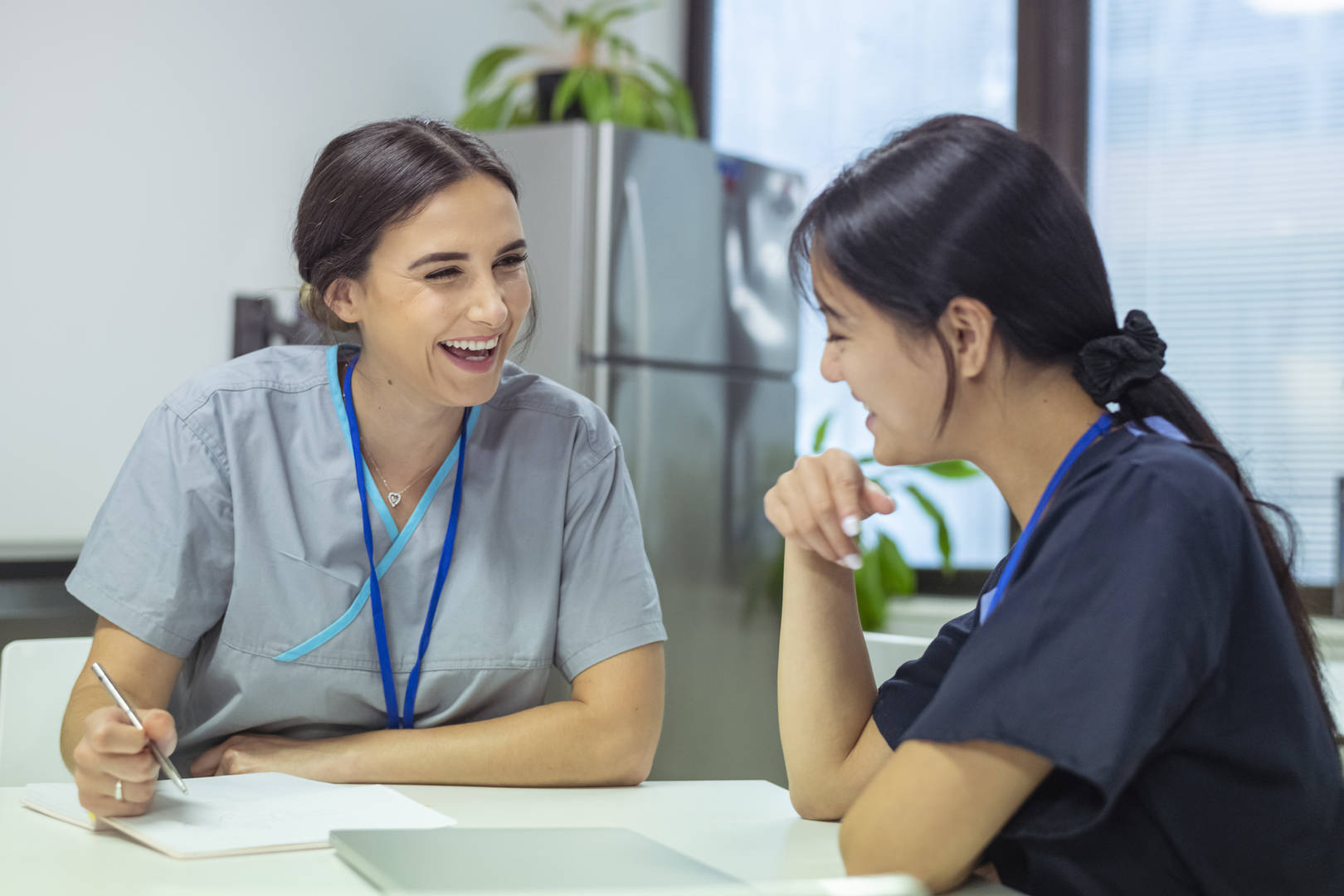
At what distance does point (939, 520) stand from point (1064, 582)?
2.31m

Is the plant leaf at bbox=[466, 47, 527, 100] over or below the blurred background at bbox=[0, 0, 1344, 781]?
over

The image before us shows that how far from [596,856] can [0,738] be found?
82cm

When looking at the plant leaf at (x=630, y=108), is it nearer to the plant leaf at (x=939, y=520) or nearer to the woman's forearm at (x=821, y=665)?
the plant leaf at (x=939, y=520)

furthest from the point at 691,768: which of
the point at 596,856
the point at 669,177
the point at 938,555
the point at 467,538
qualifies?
the point at 596,856

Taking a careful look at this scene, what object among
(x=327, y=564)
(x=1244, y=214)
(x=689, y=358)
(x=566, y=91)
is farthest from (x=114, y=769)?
(x=1244, y=214)

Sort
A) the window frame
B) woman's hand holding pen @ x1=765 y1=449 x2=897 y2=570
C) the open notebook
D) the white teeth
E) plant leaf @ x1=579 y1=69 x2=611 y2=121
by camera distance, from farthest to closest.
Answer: the window frame < plant leaf @ x1=579 y1=69 x2=611 y2=121 < the white teeth < woman's hand holding pen @ x1=765 y1=449 x2=897 y2=570 < the open notebook

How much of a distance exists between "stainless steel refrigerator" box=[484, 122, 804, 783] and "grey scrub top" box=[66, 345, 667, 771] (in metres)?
1.37

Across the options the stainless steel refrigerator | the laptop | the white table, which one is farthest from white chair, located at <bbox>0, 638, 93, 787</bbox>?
the stainless steel refrigerator

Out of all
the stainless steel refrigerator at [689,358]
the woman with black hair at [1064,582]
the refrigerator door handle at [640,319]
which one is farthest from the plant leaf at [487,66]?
the woman with black hair at [1064,582]

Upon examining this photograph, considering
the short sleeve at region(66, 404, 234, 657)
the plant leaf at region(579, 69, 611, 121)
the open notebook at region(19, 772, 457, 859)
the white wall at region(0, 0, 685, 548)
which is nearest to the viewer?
the open notebook at region(19, 772, 457, 859)

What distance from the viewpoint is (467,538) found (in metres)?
Answer: 1.36

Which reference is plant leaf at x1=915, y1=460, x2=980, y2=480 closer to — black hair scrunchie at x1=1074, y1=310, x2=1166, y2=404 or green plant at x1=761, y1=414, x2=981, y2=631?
green plant at x1=761, y1=414, x2=981, y2=631

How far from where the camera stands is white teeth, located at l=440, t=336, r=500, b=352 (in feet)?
4.40

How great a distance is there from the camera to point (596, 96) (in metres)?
2.92
